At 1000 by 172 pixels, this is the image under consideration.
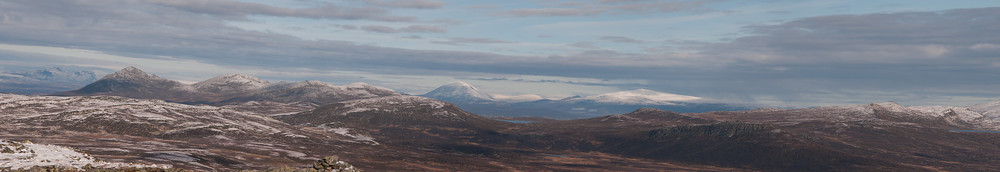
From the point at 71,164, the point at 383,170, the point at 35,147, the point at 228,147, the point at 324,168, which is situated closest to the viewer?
the point at 324,168

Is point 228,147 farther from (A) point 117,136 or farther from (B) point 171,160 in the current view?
(B) point 171,160

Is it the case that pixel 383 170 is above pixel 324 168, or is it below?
below

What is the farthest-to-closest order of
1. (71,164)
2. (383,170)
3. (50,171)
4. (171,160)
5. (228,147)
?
(228,147) → (383,170) → (171,160) → (71,164) → (50,171)

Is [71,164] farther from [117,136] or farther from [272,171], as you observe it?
[117,136]

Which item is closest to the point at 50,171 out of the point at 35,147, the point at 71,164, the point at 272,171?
the point at 71,164

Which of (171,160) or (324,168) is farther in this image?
(171,160)

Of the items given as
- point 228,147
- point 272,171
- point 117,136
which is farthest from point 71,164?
point 117,136
